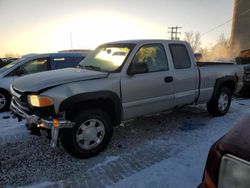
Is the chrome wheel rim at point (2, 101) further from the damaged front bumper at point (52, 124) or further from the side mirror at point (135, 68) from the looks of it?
the side mirror at point (135, 68)

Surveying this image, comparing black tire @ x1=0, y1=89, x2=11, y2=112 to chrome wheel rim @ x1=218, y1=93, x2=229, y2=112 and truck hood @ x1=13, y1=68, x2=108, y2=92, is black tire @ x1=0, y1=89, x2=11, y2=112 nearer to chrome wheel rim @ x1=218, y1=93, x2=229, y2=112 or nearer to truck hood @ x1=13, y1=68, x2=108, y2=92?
truck hood @ x1=13, y1=68, x2=108, y2=92

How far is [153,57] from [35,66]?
4.09m

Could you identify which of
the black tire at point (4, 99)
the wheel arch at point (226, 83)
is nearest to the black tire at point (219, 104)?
the wheel arch at point (226, 83)

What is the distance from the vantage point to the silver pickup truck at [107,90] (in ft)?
12.5

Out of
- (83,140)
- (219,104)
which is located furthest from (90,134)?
(219,104)

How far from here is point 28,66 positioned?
7.54 meters

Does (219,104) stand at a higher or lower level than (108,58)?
lower

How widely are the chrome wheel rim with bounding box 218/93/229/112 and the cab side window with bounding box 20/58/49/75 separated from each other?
4939mm

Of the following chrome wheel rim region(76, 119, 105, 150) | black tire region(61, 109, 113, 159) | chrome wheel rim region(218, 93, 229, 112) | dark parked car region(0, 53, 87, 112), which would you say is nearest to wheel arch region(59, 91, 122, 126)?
black tire region(61, 109, 113, 159)

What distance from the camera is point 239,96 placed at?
945 cm

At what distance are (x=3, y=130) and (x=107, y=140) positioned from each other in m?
2.47

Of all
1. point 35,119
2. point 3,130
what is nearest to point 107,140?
point 35,119

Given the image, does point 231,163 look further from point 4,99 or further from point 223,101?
point 4,99

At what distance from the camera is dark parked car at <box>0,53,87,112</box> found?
712 centimetres
